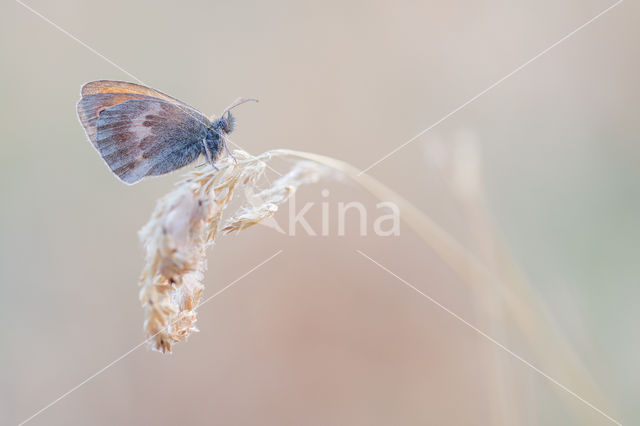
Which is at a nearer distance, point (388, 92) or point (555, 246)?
point (555, 246)

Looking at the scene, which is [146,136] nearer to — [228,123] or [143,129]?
[143,129]

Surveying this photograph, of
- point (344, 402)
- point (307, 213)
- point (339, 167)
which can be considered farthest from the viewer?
point (307, 213)

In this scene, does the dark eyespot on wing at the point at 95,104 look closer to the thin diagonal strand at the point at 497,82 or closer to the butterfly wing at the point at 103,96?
the butterfly wing at the point at 103,96

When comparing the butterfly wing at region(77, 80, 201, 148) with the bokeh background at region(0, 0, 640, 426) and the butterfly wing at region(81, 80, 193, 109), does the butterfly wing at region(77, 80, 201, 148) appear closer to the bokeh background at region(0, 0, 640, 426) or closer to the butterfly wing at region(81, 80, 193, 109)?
the butterfly wing at region(81, 80, 193, 109)

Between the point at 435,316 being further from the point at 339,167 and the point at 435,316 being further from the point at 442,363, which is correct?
the point at 339,167

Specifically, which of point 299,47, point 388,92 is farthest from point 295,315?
point 299,47

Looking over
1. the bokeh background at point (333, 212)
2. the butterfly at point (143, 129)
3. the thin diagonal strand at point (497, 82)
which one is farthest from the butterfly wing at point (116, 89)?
the thin diagonal strand at point (497, 82)

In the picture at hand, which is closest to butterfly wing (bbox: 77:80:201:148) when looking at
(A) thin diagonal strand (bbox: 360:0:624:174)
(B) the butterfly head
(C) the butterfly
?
(C) the butterfly
